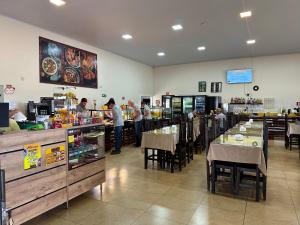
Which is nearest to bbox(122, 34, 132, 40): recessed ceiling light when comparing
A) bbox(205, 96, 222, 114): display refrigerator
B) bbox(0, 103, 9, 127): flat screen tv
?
bbox(0, 103, 9, 127): flat screen tv

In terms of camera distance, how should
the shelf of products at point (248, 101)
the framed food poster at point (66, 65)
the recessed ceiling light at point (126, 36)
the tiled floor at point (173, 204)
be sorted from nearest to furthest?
the tiled floor at point (173, 204), the framed food poster at point (66, 65), the recessed ceiling light at point (126, 36), the shelf of products at point (248, 101)

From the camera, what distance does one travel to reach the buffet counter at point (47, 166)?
2.27 m

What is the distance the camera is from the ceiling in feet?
14.0

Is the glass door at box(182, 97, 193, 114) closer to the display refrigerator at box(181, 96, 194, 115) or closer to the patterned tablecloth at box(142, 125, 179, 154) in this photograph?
the display refrigerator at box(181, 96, 194, 115)

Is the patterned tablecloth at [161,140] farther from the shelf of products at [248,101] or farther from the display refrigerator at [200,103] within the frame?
the shelf of products at [248,101]

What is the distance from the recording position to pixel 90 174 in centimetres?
325

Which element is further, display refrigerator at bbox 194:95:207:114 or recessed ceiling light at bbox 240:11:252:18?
display refrigerator at bbox 194:95:207:114

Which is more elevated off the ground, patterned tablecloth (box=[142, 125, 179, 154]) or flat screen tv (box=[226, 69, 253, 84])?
flat screen tv (box=[226, 69, 253, 84])

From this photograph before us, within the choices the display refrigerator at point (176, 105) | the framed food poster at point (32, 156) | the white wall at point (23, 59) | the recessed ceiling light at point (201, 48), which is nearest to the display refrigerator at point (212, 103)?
the display refrigerator at point (176, 105)

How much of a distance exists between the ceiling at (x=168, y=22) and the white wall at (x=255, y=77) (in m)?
1.16

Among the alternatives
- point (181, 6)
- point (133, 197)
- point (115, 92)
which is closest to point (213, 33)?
point (181, 6)

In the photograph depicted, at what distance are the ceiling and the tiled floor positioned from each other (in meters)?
3.40

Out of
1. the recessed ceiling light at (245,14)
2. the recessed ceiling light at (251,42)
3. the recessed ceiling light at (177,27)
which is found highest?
the recessed ceiling light at (251,42)

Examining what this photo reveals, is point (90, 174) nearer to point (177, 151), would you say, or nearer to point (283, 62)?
point (177, 151)
